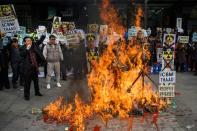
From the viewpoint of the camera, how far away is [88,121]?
11102 millimetres

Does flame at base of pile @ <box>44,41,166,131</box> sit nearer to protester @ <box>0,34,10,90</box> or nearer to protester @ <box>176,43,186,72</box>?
protester @ <box>0,34,10,90</box>

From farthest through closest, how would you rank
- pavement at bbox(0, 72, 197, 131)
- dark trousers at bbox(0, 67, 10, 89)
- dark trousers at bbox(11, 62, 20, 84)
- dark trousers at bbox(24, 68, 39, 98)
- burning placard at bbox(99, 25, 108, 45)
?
burning placard at bbox(99, 25, 108, 45) → dark trousers at bbox(11, 62, 20, 84) → dark trousers at bbox(0, 67, 10, 89) → dark trousers at bbox(24, 68, 39, 98) → pavement at bbox(0, 72, 197, 131)

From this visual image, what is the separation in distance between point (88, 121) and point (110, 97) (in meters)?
1.13

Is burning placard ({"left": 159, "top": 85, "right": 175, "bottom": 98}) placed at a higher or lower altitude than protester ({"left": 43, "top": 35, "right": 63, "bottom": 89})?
lower

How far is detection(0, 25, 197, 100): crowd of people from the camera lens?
14.2 metres

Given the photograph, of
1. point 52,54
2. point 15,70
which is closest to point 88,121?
point 52,54

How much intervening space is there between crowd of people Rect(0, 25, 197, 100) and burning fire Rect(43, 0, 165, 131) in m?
0.92

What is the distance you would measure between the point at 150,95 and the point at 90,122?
2305 mm

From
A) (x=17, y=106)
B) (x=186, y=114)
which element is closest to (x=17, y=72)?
(x=17, y=106)

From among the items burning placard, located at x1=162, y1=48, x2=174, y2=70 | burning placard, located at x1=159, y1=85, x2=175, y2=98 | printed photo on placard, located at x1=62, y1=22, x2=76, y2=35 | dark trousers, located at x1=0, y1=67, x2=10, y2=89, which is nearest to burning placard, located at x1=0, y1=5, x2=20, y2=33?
dark trousers, located at x1=0, y1=67, x2=10, y2=89

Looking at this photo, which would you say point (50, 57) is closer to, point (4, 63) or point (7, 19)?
point (4, 63)

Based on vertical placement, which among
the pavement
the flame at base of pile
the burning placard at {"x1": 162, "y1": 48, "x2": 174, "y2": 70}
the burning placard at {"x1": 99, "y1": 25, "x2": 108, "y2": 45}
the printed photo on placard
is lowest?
the pavement

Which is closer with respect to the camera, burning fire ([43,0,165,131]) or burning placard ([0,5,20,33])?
burning fire ([43,0,165,131])

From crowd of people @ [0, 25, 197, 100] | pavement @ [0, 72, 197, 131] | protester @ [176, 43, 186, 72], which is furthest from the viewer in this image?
protester @ [176, 43, 186, 72]
